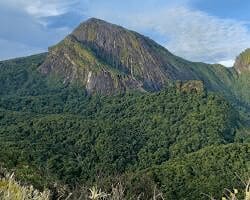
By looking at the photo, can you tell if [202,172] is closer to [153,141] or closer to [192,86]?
[153,141]

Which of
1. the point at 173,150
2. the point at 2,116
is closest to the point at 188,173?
the point at 173,150

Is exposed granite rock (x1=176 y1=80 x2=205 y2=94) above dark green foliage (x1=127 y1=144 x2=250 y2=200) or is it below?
above

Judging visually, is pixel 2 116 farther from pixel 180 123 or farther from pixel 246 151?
pixel 246 151

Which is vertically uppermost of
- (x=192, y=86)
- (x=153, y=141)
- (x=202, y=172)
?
(x=192, y=86)

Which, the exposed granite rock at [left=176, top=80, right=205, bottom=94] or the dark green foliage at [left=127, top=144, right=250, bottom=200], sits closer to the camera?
the dark green foliage at [left=127, top=144, right=250, bottom=200]

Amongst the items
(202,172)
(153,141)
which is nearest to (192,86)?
(153,141)

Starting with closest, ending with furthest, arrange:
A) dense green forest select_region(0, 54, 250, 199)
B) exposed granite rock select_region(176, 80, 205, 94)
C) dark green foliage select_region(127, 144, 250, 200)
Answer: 1. dark green foliage select_region(127, 144, 250, 200)
2. dense green forest select_region(0, 54, 250, 199)
3. exposed granite rock select_region(176, 80, 205, 94)

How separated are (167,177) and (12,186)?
94061 mm

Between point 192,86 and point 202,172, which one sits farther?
point 192,86

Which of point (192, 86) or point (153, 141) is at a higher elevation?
point (192, 86)

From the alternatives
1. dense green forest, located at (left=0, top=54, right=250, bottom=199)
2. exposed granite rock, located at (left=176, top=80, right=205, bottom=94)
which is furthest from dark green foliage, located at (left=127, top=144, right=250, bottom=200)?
exposed granite rock, located at (left=176, top=80, right=205, bottom=94)

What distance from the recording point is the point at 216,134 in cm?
14900

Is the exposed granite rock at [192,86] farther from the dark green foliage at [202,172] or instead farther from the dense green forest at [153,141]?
the dark green foliage at [202,172]

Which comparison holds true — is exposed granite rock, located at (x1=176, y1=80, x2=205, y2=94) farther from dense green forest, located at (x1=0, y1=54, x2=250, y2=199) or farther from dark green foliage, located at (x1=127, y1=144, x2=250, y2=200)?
dark green foliage, located at (x1=127, y1=144, x2=250, y2=200)
